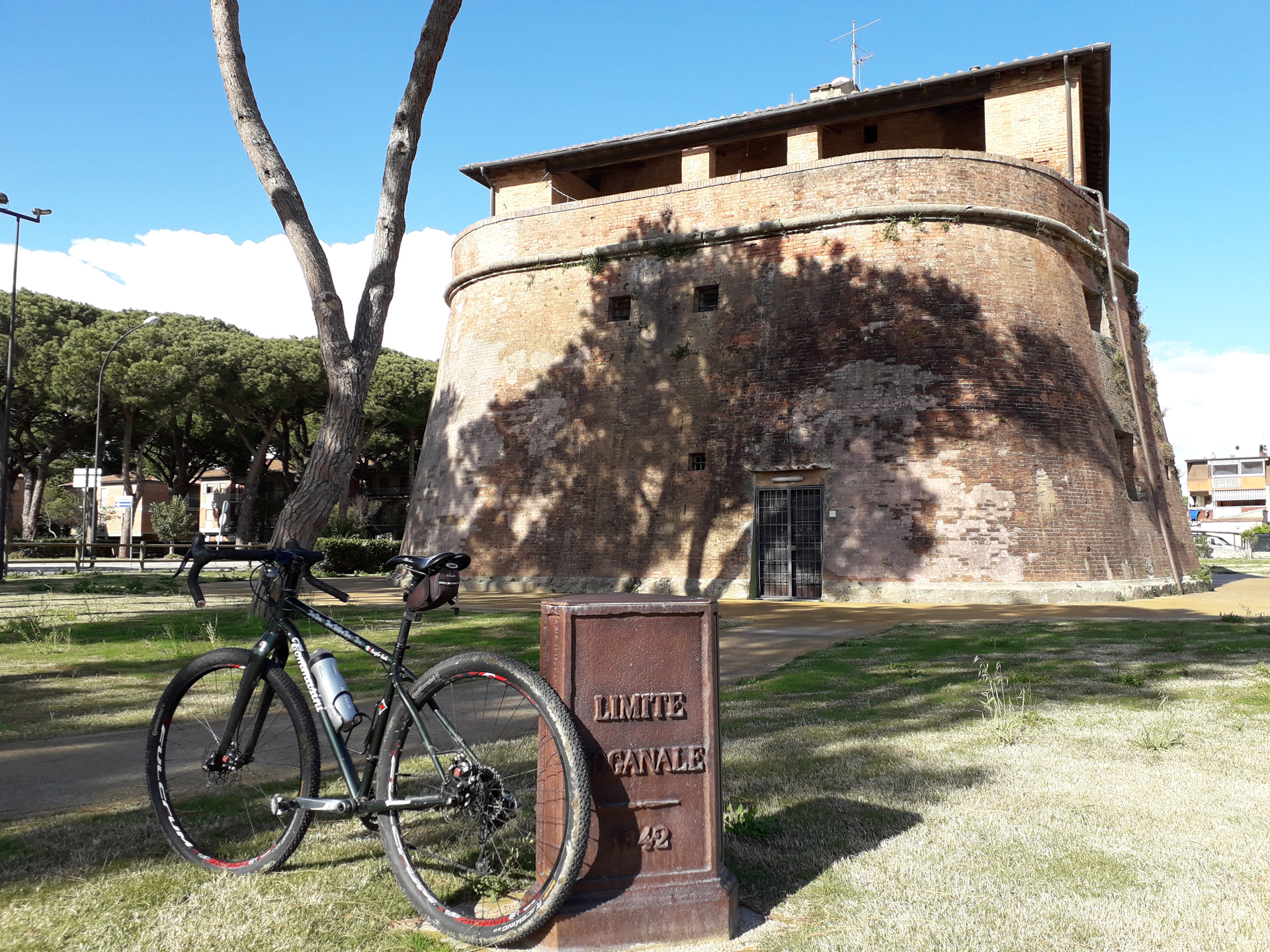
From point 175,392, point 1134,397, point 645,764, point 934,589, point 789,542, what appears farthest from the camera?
point 175,392

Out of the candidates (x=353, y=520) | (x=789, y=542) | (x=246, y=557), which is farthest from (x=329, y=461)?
(x=353, y=520)

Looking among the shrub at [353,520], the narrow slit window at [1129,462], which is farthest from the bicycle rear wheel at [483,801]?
the narrow slit window at [1129,462]

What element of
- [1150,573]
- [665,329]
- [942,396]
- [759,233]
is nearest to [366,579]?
[665,329]

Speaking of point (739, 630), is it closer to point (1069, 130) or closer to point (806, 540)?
point (806, 540)

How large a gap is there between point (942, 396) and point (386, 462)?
111ft

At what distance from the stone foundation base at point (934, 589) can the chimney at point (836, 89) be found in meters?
13.0

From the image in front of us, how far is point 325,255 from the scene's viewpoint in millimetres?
11320

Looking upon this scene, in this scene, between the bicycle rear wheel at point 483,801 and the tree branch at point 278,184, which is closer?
the bicycle rear wheel at point 483,801

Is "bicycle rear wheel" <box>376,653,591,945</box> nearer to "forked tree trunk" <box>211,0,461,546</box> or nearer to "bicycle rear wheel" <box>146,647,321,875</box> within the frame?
"bicycle rear wheel" <box>146,647,321,875</box>

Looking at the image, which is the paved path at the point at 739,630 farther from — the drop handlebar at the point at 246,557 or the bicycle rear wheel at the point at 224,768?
the drop handlebar at the point at 246,557

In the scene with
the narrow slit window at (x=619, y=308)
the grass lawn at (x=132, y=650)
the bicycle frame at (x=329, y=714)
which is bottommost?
the grass lawn at (x=132, y=650)

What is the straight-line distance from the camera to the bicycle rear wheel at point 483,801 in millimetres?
2613

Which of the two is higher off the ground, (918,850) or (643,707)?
(643,707)

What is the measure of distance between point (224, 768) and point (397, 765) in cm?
94
